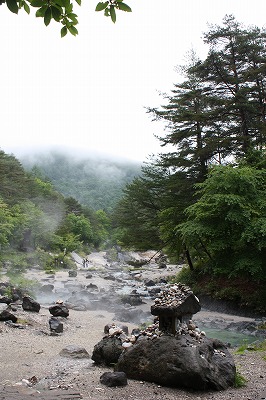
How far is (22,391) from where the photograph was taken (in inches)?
207

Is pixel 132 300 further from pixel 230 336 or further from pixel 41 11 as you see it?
pixel 41 11

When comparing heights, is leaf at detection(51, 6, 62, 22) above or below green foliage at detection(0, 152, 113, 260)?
above

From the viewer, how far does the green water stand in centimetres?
1171

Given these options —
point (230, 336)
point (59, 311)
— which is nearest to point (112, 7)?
point (230, 336)

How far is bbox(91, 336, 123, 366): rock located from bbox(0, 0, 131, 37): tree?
639 cm

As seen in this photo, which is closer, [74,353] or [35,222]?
[74,353]

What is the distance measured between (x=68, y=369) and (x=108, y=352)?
0.90 meters

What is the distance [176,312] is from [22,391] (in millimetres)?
2935

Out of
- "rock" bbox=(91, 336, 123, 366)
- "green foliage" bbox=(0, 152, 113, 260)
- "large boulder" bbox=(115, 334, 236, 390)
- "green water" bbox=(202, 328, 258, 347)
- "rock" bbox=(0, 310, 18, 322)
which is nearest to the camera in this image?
"large boulder" bbox=(115, 334, 236, 390)

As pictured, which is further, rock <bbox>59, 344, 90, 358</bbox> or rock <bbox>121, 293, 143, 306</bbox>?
rock <bbox>121, 293, 143, 306</bbox>

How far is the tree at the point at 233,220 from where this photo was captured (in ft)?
52.1

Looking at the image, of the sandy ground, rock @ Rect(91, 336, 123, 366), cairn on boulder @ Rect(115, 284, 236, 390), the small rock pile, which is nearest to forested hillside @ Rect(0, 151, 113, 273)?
the sandy ground

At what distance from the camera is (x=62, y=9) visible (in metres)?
→ 3.21

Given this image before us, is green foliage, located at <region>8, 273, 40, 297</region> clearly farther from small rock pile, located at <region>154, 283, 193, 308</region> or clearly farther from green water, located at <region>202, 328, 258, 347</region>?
small rock pile, located at <region>154, 283, 193, 308</region>
